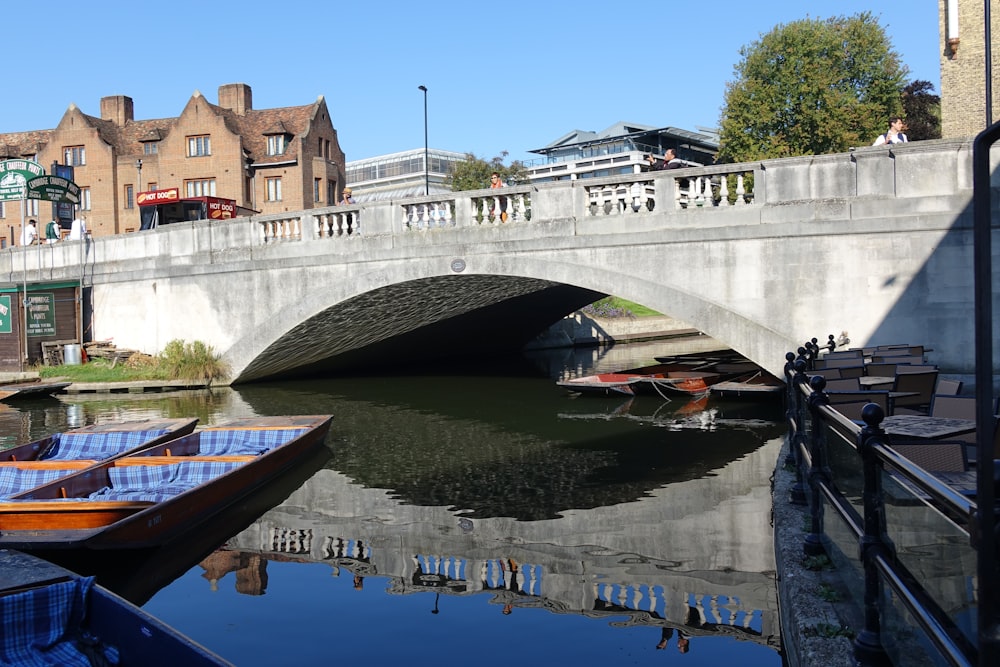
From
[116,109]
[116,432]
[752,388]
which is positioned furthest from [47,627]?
[116,109]

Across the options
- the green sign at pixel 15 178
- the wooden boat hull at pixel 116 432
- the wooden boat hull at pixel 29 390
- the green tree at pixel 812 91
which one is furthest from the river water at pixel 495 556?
the green tree at pixel 812 91

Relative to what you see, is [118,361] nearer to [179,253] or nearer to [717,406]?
[179,253]

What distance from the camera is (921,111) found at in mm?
39062

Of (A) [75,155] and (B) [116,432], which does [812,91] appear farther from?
(A) [75,155]

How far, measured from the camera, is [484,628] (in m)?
5.81

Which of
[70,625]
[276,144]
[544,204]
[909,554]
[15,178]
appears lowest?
[70,625]

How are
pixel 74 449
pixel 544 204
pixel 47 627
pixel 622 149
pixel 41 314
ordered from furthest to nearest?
1. pixel 622 149
2. pixel 41 314
3. pixel 544 204
4. pixel 74 449
5. pixel 47 627

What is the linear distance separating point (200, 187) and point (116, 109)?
10194 mm

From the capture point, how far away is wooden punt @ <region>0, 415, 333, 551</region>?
6.84 meters

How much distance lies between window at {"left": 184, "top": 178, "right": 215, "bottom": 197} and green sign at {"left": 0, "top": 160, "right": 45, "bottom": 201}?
67.7 feet

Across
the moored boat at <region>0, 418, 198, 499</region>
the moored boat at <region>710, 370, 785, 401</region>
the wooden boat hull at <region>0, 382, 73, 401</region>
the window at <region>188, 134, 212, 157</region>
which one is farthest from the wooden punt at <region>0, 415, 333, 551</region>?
the window at <region>188, 134, 212, 157</region>

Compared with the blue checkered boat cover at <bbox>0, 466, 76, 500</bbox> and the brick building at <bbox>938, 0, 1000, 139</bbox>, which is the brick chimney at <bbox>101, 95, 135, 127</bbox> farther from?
the blue checkered boat cover at <bbox>0, 466, 76, 500</bbox>

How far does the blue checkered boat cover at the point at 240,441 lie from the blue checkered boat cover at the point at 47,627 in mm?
6262

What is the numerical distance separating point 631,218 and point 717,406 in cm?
397
